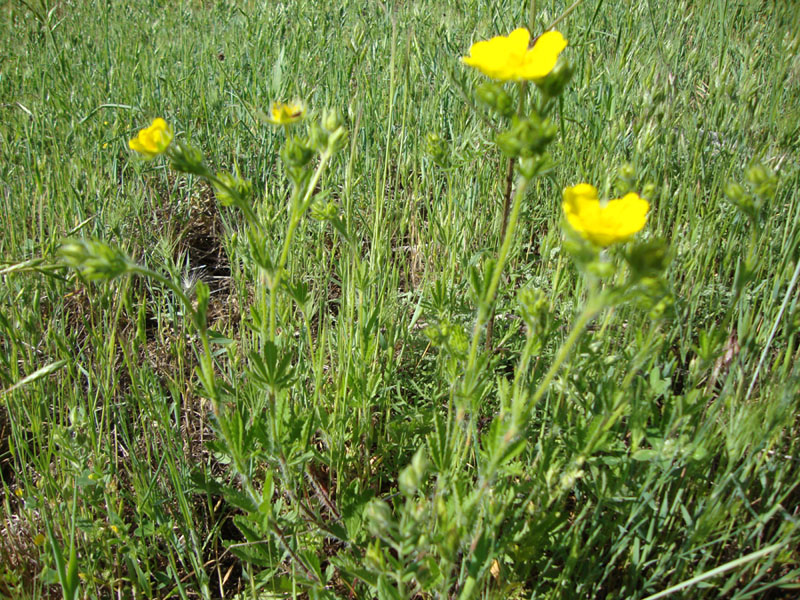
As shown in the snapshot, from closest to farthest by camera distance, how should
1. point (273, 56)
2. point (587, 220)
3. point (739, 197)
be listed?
point (587, 220) < point (739, 197) < point (273, 56)

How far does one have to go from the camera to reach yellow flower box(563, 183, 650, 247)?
895 mm

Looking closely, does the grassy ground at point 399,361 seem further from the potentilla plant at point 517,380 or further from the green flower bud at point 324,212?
the green flower bud at point 324,212

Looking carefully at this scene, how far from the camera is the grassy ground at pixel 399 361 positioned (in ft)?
4.11

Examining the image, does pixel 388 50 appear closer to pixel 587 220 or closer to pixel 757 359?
pixel 757 359

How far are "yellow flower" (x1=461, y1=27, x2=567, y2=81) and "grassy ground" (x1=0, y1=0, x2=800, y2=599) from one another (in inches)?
12.1

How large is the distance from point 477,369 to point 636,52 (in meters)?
2.23

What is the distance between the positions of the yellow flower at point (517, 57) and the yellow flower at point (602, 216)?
→ 215mm

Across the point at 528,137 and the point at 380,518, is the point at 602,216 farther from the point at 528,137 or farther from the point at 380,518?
the point at 380,518

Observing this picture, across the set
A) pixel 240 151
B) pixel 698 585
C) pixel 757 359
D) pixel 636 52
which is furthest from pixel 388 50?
pixel 698 585

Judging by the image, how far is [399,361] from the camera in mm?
1957

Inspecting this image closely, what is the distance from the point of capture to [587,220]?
929mm

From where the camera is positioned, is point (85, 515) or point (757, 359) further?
point (757, 359)

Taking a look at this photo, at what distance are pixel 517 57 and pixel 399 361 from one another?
3.71 feet

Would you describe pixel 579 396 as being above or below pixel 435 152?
below
